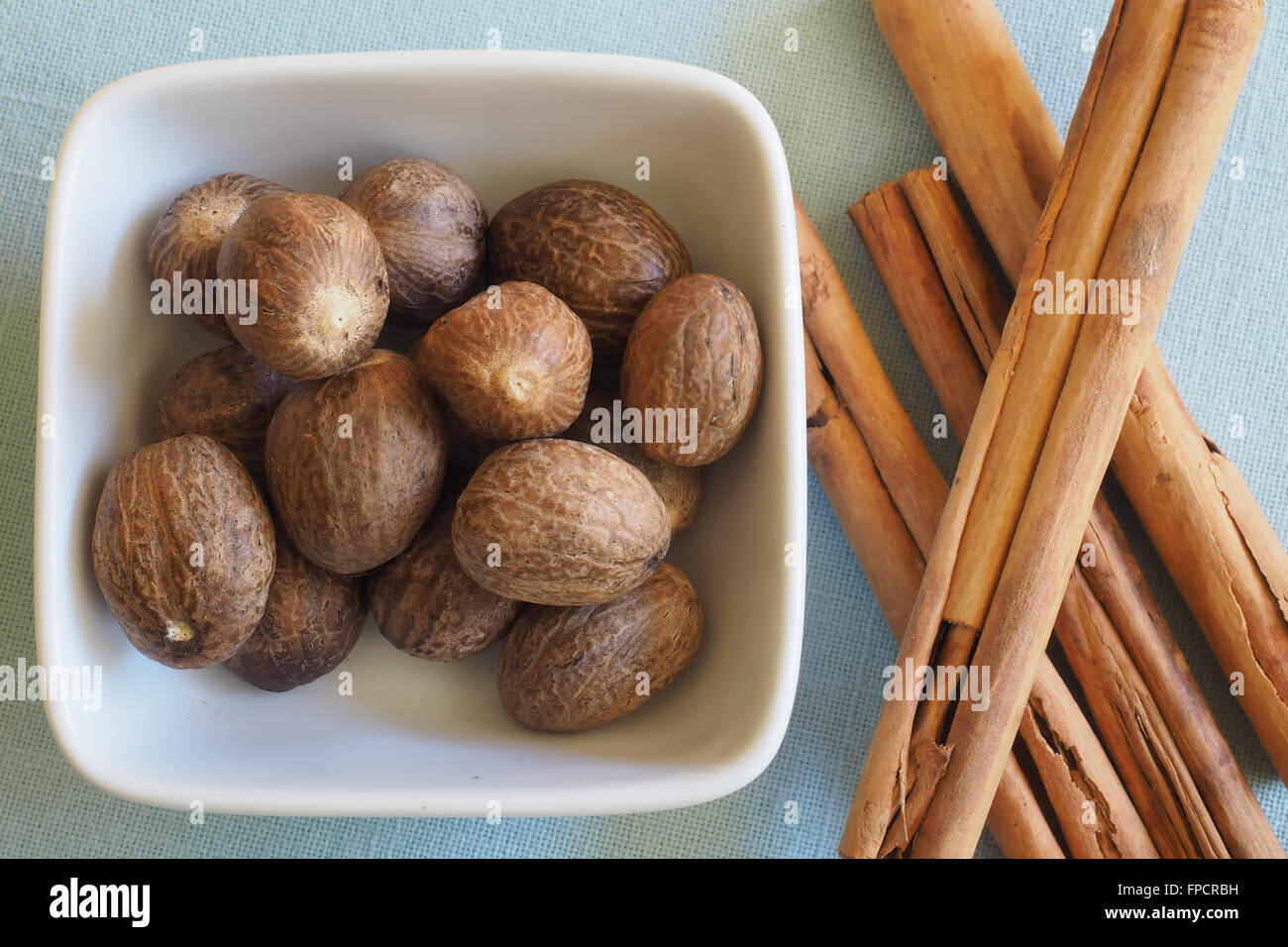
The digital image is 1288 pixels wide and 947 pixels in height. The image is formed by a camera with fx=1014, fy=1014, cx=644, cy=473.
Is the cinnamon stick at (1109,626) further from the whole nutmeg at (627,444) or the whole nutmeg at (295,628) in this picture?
the whole nutmeg at (295,628)

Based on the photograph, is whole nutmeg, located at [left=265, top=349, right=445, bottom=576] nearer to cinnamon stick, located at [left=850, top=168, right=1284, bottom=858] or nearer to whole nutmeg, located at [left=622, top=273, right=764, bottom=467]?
whole nutmeg, located at [left=622, top=273, right=764, bottom=467]

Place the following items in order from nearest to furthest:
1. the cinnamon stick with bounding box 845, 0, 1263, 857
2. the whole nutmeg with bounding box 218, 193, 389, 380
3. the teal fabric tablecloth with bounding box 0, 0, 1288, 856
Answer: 1. the whole nutmeg with bounding box 218, 193, 389, 380
2. the cinnamon stick with bounding box 845, 0, 1263, 857
3. the teal fabric tablecloth with bounding box 0, 0, 1288, 856

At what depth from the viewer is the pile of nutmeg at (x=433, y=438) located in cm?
66

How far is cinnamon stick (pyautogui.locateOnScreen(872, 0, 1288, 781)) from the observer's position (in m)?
0.85

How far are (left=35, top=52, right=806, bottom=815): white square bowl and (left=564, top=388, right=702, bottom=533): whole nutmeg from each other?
0.13 feet

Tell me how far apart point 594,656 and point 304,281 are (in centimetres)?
32

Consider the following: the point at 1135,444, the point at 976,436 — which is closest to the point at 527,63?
the point at 976,436

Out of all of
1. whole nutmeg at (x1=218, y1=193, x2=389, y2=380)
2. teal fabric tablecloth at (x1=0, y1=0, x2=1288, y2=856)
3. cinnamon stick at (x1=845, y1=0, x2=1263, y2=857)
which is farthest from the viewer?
teal fabric tablecloth at (x1=0, y1=0, x2=1288, y2=856)

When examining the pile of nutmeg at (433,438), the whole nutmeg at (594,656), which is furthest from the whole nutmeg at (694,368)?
the whole nutmeg at (594,656)

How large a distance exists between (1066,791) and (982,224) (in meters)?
0.49

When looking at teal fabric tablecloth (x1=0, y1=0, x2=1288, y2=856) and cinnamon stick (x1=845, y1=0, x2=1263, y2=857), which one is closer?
cinnamon stick (x1=845, y1=0, x2=1263, y2=857)

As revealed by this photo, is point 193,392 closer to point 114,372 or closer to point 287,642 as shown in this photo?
point 114,372

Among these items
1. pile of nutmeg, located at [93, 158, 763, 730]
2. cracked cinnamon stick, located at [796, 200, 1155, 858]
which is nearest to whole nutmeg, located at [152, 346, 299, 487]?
pile of nutmeg, located at [93, 158, 763, 730]

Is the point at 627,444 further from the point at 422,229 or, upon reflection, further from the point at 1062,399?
the point at 1062,399
